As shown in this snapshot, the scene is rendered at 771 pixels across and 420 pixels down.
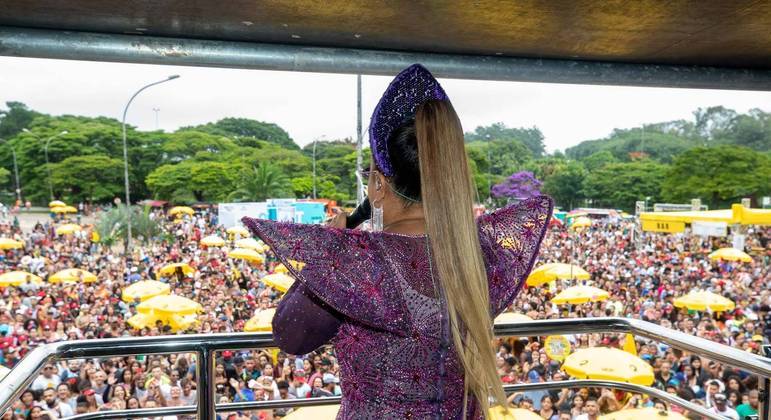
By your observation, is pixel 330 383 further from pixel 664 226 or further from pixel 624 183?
pixel 624 183

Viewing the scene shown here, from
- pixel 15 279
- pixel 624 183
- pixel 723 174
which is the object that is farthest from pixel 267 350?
pixel 624 183

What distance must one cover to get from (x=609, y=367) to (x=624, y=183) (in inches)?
2152

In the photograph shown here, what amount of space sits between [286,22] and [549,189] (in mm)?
58324

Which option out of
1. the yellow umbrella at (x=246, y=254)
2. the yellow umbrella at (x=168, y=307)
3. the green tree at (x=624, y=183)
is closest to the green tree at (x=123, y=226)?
the yellow umbrella at (x=246, y=254)

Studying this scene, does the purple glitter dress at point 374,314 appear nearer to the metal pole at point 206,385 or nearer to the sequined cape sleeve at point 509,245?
the sequined cape sleeve at point 509,245

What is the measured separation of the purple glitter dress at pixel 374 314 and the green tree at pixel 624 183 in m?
58.5

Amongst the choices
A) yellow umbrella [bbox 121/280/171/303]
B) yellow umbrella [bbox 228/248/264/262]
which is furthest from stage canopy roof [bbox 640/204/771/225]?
yellow umbrella [bbox 121/280/171/303]

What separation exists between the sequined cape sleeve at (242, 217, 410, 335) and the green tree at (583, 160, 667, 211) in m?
58.6

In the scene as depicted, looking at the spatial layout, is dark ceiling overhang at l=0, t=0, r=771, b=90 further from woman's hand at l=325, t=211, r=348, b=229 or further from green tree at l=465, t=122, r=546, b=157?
green tree at l=465, t=122, r=546, b=157

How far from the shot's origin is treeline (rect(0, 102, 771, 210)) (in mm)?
47531

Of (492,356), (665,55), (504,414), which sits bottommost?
(504,414)

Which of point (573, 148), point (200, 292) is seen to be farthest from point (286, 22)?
point (573, 148)

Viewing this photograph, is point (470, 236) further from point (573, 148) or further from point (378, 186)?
point (573, 148)

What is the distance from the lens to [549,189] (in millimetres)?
57812
